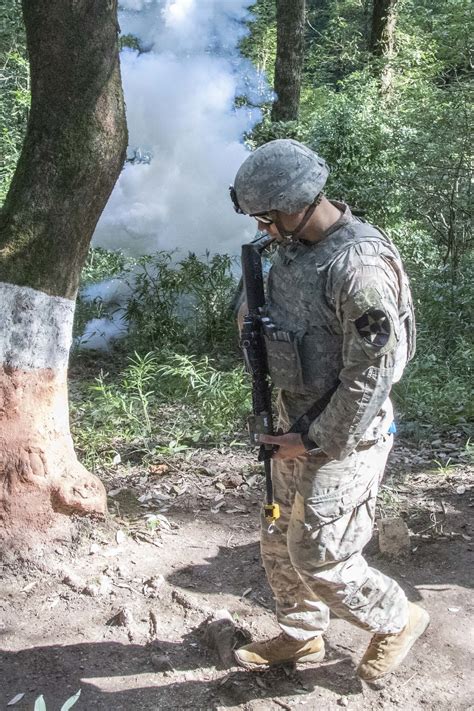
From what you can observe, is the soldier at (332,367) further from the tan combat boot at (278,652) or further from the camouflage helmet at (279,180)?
the tan combat boot at (278,652)

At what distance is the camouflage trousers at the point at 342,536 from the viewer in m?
2.46

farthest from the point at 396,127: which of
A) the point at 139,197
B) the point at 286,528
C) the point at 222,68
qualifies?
the point at 286,528

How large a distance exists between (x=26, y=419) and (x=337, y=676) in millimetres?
1763

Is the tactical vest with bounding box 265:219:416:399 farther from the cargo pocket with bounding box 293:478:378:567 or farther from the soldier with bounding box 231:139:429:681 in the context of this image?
the cargo pocket with bounding box 293:478:378:567

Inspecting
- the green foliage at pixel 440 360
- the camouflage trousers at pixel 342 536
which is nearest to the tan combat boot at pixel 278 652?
the camouflage trousers at pixel 342 536

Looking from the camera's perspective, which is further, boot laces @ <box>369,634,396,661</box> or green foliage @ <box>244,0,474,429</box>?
green foliage @ <box>244,0,474,429</box>

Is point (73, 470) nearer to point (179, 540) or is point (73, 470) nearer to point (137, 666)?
point (179, 540)

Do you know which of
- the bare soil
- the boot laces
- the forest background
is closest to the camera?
the boot laces

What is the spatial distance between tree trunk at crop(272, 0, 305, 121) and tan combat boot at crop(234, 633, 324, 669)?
6.75 m

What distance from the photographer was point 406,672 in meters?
2.89

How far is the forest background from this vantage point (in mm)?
5195

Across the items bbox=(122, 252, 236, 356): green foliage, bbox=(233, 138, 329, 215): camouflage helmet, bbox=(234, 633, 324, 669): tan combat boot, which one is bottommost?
bbox=(234, 633, 324, 669): tan combat boot

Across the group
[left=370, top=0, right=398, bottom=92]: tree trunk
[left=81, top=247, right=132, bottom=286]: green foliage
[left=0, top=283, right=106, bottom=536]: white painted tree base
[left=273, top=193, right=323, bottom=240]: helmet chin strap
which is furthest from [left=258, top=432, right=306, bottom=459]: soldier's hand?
[left=370, top=0, right=398, bottom=92]: tree trunk

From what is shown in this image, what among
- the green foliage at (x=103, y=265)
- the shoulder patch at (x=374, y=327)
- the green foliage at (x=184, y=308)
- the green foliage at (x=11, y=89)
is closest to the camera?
the shoulder patch at (x=374, y=327)
